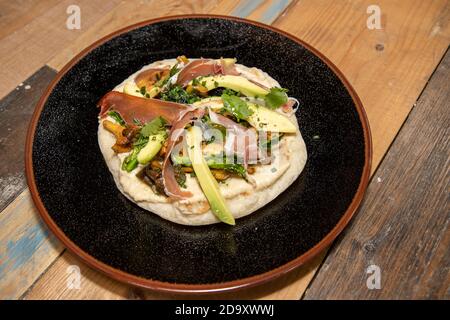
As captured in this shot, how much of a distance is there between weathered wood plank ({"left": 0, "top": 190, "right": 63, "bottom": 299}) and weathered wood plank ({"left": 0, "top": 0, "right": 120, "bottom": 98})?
34.3 inches

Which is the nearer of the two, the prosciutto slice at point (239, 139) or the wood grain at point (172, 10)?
the prosciutto slice at point (239, 139)

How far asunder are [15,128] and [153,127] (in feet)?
3.15

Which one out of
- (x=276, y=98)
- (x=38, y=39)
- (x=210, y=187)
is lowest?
(x=210, y=187)

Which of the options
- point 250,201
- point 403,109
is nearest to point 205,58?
point 250,201

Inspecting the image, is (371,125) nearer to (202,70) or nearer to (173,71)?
(202,70)

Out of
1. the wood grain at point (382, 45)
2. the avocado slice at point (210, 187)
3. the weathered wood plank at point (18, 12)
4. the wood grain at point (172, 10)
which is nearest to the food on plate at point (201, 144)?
the avocado slice at point (210, 187)

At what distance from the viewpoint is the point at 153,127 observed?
2234 millimetres

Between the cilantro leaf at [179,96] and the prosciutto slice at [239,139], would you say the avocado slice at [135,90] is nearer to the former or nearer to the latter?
the cilantro leaf at [179,96]

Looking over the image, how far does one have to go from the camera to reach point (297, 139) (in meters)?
2.38

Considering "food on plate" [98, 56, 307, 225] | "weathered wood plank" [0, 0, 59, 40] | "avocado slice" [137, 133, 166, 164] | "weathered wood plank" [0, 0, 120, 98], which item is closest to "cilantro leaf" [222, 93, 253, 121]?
"food on plate" [98, 56, 307, 225]

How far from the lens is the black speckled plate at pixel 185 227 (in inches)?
77.9

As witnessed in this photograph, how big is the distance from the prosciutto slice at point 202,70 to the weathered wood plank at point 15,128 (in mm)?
952

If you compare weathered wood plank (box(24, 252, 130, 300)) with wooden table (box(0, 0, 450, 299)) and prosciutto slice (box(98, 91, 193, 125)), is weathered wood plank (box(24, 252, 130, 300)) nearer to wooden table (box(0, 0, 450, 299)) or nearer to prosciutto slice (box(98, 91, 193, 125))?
wooden table (box(0, 0, 450, 299))

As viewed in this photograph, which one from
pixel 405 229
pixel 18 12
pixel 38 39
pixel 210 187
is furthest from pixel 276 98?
pixel 18 12
